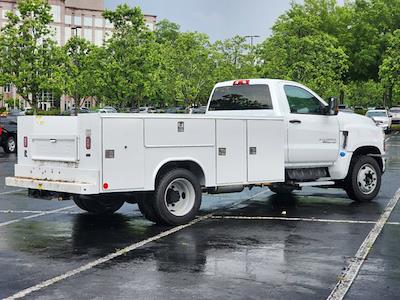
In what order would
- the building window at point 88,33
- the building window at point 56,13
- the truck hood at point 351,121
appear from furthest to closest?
the building window at point 88,33 → the building window at point 56,13 → the truck hood at point 351,121

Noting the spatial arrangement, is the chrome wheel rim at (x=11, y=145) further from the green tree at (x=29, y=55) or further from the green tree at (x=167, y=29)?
the green tree at (x=167, y=29)

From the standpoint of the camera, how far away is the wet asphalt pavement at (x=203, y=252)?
20.0 ft

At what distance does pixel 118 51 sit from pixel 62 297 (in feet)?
142

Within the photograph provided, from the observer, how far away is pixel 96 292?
5969 millimetres

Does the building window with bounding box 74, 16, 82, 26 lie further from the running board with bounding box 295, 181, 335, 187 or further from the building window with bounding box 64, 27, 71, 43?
the running board with bounding box 295, 181, 335, 187

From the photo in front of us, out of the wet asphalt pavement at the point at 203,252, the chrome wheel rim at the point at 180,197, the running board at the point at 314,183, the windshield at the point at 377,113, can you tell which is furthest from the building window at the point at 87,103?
the chrome wheel rim at the point at 180,197

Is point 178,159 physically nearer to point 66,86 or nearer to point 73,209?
point 73,209

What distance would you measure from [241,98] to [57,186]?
3.95 metres

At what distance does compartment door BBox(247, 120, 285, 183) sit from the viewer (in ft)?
33.2

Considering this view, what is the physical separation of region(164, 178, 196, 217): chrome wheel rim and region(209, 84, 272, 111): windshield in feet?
7.59

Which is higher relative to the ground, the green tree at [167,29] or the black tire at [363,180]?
the green tree at [167,29]

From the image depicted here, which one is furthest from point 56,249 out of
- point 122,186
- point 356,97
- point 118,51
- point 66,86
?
point 356,97

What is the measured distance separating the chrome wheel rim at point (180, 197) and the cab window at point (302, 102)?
2.57m

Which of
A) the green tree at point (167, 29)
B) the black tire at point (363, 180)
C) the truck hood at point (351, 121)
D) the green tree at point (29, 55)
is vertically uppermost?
the green tree at point (167, 29)
